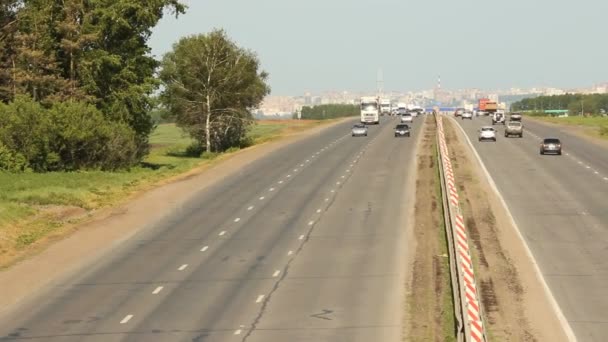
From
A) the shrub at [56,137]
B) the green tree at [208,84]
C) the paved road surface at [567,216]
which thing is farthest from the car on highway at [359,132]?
the shrub at [56,137]

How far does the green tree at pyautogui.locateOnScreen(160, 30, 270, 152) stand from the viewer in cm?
10188

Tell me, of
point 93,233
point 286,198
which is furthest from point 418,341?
point 286,198

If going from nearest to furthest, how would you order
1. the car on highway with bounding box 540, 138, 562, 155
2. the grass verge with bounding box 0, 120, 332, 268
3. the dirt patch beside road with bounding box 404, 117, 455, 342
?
the dirt patch beside road with bounding box 404, 117, 455, 342, the grass verge with bounding box 0, 120, 332, 268, the car on highway with bounding box 540, 138, 562, 155

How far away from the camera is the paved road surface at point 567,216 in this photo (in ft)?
91.7

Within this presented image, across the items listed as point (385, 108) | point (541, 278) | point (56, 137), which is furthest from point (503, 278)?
point (385, 108)

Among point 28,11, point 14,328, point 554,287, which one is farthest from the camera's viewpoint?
point 28,11

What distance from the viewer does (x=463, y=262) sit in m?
27.3

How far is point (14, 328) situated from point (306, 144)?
232 ft

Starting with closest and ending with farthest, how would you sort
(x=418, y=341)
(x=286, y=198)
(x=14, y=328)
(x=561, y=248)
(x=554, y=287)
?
1. (x=418, y=341)
2. (x=14, y=328)
3. (x=554, y=287)
4. (x=561, y=248)
5. (x=286, y=198)

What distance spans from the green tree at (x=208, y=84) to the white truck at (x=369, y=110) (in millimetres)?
28502

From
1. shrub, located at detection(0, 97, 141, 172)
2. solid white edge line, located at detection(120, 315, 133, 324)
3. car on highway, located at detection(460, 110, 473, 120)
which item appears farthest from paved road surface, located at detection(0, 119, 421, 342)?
car on highway, located at detection(460, 110, 473, 120)

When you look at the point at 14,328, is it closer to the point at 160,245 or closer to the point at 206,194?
the point at 160,245

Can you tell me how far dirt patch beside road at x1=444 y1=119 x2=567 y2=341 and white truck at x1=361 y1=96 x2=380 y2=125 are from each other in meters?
79.0

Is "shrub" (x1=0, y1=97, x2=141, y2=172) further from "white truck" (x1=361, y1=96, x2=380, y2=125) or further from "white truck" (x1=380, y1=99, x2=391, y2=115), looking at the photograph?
"white truck" (x1=380, y1=99, x2=391, y2=115)
